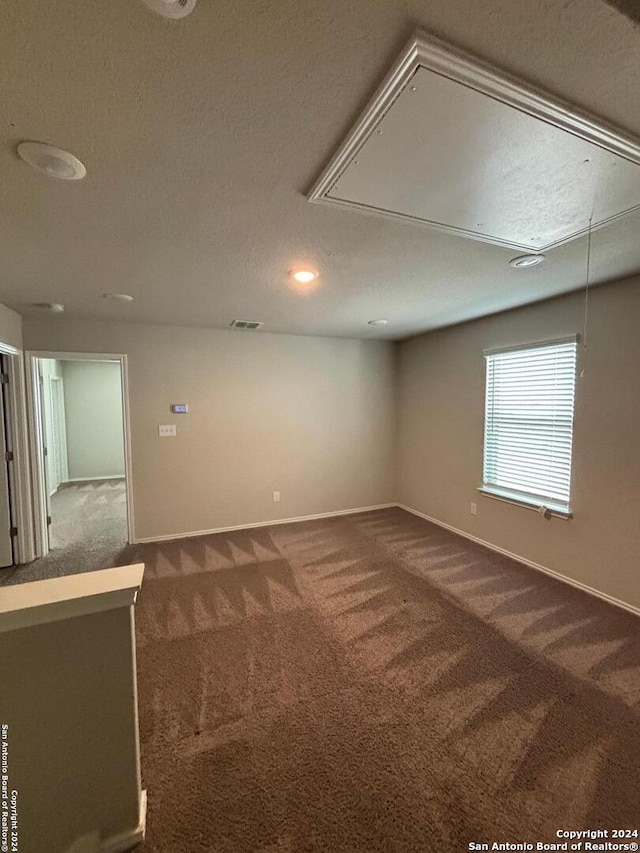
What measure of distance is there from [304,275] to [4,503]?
139 inches

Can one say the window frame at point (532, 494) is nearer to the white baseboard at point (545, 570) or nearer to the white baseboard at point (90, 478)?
the white baseboard at point (545, 570)

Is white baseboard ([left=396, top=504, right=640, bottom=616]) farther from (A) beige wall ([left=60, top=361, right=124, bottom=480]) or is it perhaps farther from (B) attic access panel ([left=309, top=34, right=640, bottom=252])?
(A) beige wall ([left=60, top=361, right=124, bottom=480])

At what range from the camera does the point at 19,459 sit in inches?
129

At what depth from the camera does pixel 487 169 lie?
50.6 inches

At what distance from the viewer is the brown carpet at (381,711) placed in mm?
1240

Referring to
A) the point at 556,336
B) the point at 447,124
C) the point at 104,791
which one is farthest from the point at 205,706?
the point at 556,336

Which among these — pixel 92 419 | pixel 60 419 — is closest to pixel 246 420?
pixel 92 419

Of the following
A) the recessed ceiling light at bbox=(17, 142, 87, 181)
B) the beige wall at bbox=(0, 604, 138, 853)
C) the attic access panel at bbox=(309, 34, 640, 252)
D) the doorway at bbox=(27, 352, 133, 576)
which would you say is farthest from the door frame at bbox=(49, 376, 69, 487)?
the attic access panel at bbox=(309, 34, 640, 252)

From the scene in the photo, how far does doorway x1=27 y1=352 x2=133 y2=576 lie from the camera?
11.3 ft

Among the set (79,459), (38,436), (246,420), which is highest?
(246,420)

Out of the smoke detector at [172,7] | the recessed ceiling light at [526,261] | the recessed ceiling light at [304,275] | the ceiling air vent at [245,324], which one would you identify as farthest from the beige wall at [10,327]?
the recessed ceiling light at [526,261]

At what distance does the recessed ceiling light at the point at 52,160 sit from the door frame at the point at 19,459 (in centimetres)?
270

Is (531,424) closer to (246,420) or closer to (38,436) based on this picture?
(246,420)

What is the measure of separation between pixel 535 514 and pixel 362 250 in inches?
109
